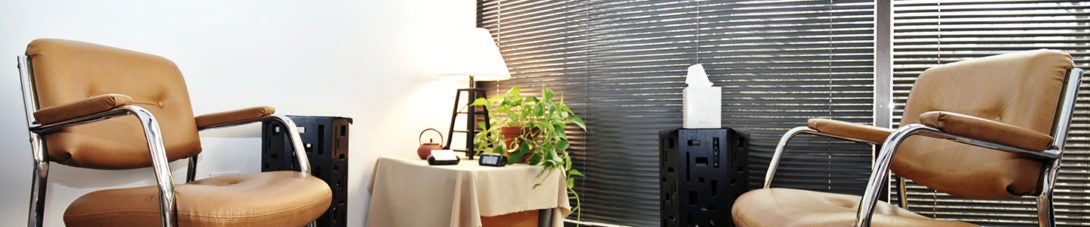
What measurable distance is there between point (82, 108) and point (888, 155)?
6.06 feet

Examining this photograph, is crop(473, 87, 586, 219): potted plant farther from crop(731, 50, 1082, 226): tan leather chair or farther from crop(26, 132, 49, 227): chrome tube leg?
crop(26, 132, 49, 227): chrome tube leg

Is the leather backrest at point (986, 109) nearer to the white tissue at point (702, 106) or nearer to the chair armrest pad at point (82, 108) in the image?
the white tissue at point (702, 106)

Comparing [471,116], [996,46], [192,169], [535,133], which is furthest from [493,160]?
[996,46]

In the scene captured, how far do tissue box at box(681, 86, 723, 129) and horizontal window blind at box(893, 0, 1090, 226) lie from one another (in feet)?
2.34

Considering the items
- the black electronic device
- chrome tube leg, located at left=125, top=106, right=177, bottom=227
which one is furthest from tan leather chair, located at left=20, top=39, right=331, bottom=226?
the black electronic device

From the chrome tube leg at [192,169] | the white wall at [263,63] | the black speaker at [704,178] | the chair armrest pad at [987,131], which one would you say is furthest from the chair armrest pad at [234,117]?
the chair armrest pad at [987,131]

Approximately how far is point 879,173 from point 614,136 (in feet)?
5.48

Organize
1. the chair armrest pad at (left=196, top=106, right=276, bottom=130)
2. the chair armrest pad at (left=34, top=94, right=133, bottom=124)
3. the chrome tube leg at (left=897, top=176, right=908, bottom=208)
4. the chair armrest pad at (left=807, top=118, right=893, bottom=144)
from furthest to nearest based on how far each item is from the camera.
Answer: the chrome tube leg at (left=897, top=176, right=908, bottom=208), the chair armrest pad at (left=196, top=106, right=276, bottom=130), the chair armrest pad at (left=807, top=118, right=893, bottom=144), the chair armrest pad at (left=34, top=94, right=133, bottom=124)

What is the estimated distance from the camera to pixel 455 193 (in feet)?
7.53

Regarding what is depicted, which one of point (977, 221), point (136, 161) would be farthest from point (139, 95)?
point (977, 221)

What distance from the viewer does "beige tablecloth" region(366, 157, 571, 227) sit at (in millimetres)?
2311

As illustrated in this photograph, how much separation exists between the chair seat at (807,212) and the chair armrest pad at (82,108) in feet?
5.12

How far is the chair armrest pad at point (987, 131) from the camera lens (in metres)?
1.34

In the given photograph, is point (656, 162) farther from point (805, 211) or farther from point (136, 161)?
point (136, 161)
